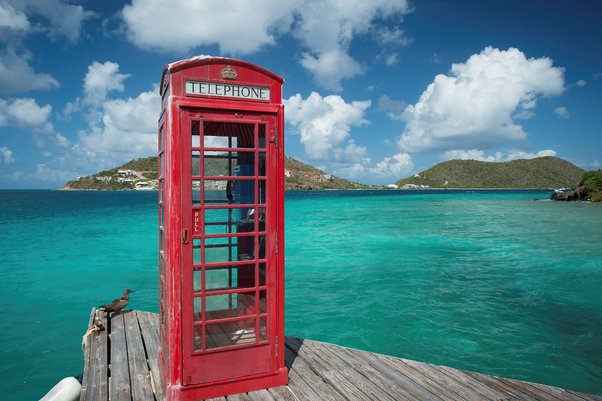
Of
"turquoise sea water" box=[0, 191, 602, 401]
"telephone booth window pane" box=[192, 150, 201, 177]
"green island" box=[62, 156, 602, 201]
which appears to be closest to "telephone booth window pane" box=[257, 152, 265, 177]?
"telephone booth window pane" box=[192, 150, 201, 177]

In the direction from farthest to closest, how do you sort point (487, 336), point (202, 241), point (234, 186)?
point (487, 336)
point (234, 186)
point (202, 241)

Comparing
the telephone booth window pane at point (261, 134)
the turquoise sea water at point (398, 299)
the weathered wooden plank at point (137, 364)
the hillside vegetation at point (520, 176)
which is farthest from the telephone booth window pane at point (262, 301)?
the hillside vegetation at point (520, 176)

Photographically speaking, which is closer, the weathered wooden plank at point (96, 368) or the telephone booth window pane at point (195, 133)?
the telephone booth window pane at point (195, 133)

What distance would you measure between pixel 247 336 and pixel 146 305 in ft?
27.1

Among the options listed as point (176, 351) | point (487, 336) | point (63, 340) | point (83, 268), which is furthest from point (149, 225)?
point (176, 351)

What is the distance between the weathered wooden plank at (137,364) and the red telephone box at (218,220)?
0.29m

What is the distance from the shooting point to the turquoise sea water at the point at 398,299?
775 cm

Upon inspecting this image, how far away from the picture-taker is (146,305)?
37.1 feet

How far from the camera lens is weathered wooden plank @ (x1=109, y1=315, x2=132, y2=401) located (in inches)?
160

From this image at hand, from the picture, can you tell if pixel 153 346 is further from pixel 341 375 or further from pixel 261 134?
pixel 261 134

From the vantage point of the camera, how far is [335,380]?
14.1 ft

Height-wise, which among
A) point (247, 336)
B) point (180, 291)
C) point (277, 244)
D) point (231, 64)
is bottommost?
point (247, 336)

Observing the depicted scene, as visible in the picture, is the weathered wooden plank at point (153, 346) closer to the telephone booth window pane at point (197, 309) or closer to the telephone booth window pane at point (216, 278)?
the telephone booth window pane at point (197, 309)

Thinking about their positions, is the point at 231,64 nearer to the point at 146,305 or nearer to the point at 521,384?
the point at 521,384
